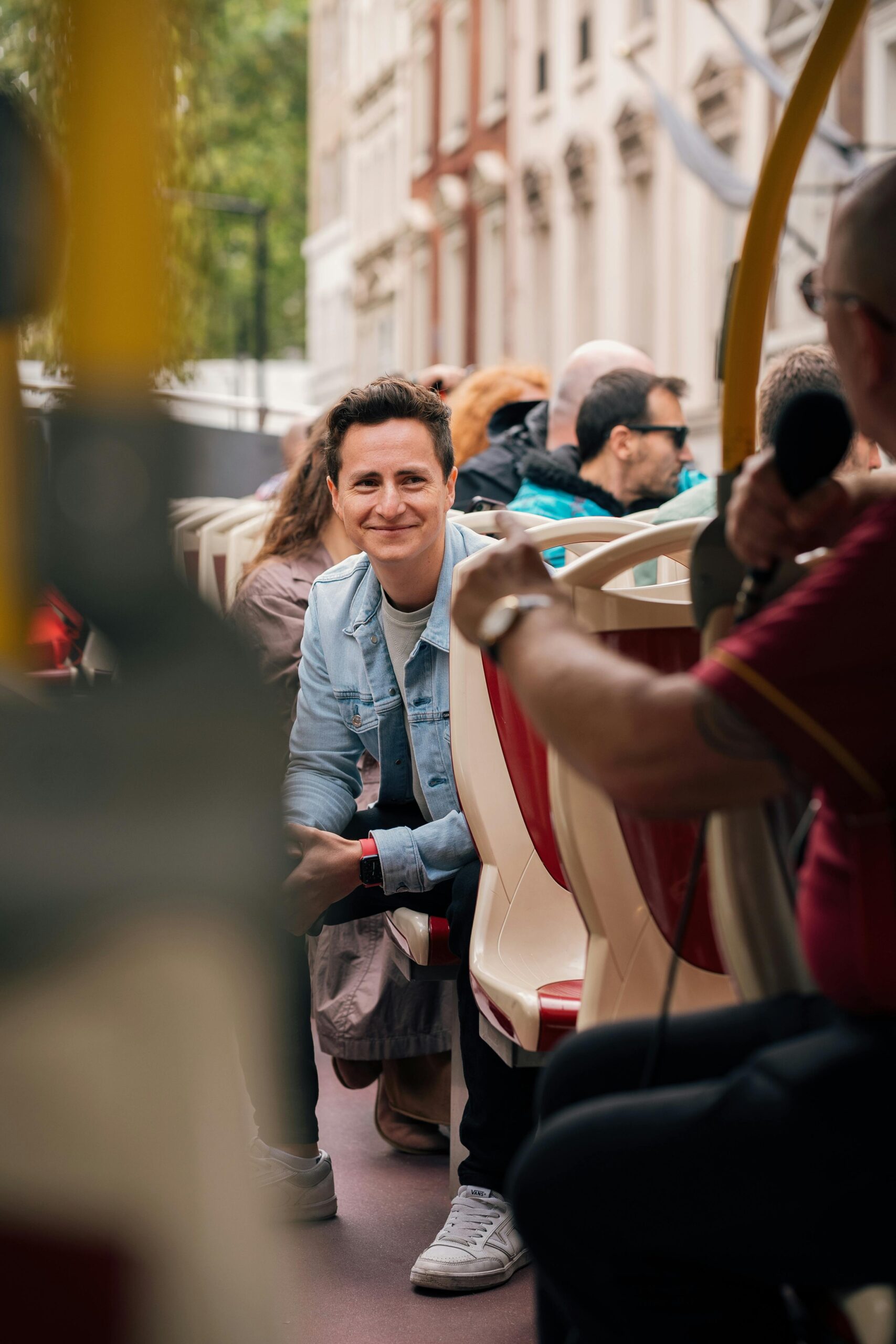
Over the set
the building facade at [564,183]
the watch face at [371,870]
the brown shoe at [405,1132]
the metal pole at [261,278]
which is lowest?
the brown shoe at [405,1132]

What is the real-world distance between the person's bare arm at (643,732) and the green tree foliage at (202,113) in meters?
0.54

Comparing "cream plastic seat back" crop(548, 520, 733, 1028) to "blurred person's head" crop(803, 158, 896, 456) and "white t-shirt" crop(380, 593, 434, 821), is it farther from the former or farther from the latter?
"white t-shirt" crop(380, 593, 434, 821)

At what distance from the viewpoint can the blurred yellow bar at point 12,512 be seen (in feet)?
3.17

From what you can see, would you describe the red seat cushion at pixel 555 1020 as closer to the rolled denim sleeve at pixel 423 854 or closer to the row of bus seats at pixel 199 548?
the rolled denim sleeve at pixel 423 854

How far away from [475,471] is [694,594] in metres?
3.75

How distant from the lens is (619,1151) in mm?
1443

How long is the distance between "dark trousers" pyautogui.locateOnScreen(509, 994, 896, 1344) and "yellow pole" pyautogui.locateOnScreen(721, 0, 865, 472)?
0.56 meters

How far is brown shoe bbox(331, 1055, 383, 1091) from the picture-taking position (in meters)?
3.60

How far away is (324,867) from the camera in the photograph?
9.75ft

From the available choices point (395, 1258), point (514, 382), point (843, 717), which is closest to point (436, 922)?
point (395, 1258)

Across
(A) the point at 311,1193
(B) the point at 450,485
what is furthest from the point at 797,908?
(B) the point at 450,485

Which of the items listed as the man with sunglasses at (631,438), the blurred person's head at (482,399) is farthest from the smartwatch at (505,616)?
the blurred person's head at (482,399)

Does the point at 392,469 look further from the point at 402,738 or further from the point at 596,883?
the point at 596,883

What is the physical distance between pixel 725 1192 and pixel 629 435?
377cm
